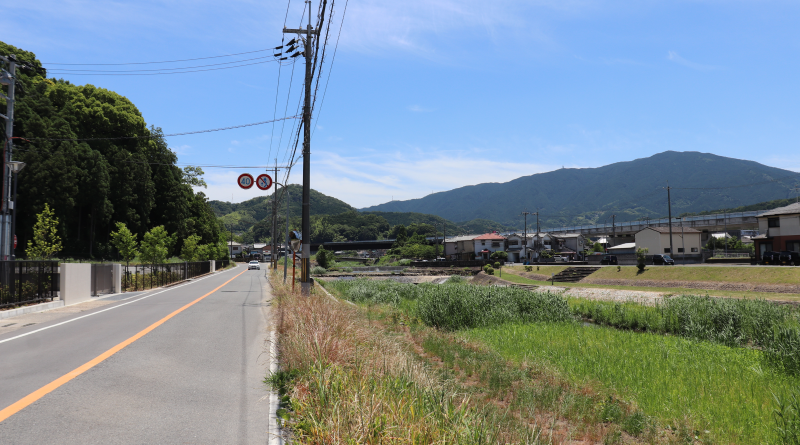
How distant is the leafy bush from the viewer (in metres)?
16.0

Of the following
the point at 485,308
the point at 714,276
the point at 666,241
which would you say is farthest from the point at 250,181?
the point at 666,241

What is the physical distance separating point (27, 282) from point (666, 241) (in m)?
70.6

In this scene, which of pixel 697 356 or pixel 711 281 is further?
pixel 711 281

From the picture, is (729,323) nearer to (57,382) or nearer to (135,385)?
(135,385)

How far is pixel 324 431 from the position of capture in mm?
4164

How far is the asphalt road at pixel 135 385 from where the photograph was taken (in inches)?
194

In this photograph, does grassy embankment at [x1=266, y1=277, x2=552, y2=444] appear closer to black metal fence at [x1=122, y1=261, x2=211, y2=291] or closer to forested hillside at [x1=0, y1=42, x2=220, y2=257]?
black metal fence at [x1=122, y1=261, x2=211, y2=291]

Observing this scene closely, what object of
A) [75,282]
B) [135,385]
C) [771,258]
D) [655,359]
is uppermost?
[75,282]

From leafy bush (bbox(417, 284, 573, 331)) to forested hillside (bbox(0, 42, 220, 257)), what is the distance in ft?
115

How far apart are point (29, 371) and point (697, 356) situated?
1429 cm

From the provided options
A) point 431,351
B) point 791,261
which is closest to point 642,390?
point 431,351

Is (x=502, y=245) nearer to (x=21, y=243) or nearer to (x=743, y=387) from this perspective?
(x=21, y=243)

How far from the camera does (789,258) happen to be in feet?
123

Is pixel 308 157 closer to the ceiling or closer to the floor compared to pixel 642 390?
closer to the ceiling
